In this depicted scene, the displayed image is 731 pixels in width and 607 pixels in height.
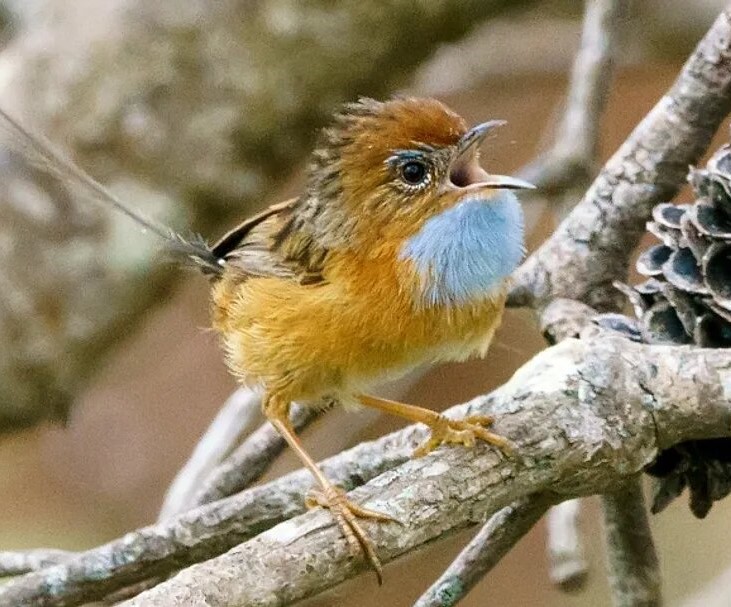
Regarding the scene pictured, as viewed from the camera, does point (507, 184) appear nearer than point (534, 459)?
No

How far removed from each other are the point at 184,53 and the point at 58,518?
1.04 m

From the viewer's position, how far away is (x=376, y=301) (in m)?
0.93

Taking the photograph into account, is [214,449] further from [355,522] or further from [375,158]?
[355,522]

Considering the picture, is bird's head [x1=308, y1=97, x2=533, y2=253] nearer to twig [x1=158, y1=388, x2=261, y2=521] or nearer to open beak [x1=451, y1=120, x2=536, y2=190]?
open beak [x1=451, y1=120, x2=536, y2=190]

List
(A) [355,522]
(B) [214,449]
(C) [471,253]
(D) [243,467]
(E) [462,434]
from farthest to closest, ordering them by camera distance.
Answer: (B) [214,449] < (D) [243,467] < (C) [471,253] < (E) [462,434] < (A) [355,522]

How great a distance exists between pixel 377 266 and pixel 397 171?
95mm

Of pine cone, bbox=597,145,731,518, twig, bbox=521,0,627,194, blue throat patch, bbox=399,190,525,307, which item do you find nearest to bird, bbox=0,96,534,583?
blue throat patch, bbox=399,190,525,307

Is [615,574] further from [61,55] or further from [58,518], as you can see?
[58,518]

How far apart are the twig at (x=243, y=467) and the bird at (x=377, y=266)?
91 mm

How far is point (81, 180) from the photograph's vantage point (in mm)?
983

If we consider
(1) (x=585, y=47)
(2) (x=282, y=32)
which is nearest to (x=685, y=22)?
(1) (x=585, y=47)

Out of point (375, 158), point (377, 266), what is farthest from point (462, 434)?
point (375, 158)

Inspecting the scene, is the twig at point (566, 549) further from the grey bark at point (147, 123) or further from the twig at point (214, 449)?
the grey bark at point (147, 123)

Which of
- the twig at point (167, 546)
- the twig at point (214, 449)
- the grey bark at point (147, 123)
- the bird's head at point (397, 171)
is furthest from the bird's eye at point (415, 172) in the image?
the grey bark at point (147, 123)
